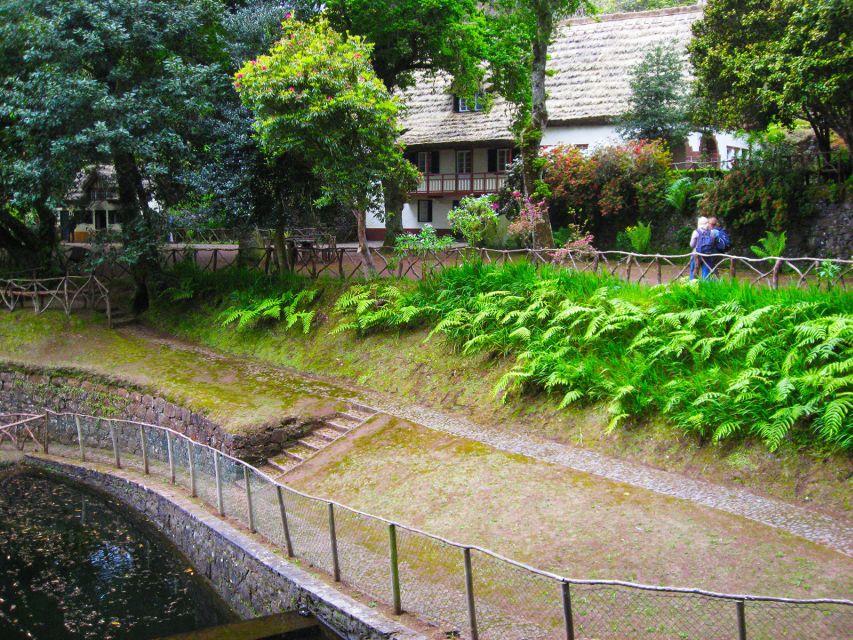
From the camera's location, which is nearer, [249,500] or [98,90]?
[249,500]

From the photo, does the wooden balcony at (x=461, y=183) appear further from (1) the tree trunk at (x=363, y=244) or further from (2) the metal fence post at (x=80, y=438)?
(2) the metal fence post at (x=80, y=438)

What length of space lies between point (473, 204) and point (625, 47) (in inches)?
632

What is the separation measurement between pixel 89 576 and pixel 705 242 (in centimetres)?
1329

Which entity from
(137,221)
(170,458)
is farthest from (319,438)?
(137,221)

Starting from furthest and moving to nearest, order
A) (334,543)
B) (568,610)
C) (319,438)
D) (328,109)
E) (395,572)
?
(328,109) < (319,438) < (334,543) < (395,572) < (568,610)

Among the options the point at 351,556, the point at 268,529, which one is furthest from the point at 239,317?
the point at 351,556

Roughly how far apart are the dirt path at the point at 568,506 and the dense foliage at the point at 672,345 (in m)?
1.16

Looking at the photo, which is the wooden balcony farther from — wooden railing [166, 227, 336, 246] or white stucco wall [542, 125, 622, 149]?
wooden railing [166, 227, 336, 246]

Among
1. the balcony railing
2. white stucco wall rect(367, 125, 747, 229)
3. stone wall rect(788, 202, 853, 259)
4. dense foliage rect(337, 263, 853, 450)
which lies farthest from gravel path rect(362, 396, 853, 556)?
the balcony railing

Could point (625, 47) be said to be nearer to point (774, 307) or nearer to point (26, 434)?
point (774, 307)

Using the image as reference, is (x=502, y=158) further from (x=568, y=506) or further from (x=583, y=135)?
(x=568, y=506)

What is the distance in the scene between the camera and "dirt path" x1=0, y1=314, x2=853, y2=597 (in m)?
9.84

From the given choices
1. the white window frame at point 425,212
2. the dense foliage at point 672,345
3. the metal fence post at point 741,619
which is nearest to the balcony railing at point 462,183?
the white window frame at point 425,212

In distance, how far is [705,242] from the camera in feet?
56.3
